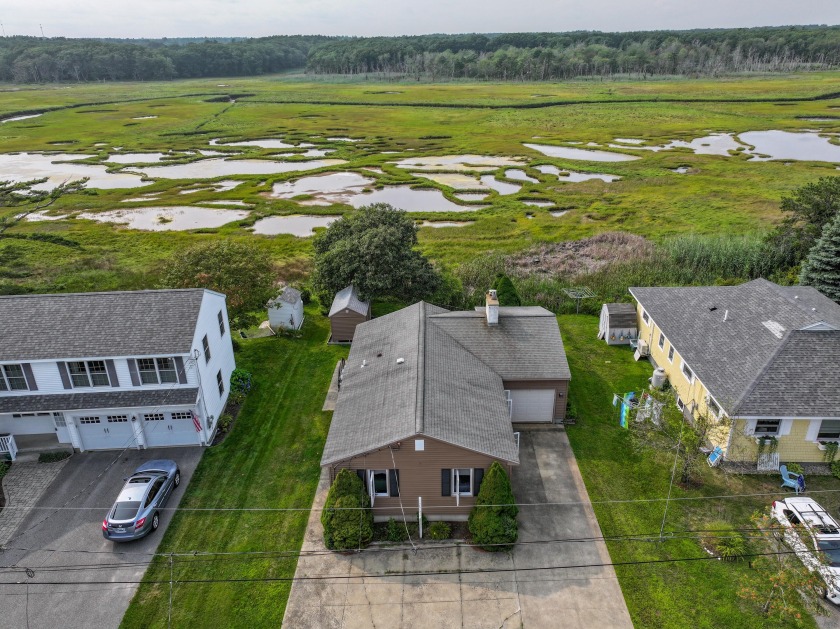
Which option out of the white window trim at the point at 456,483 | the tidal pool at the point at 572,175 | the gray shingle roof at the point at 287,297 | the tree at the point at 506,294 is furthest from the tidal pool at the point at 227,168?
the white window trim at the point at 456,483

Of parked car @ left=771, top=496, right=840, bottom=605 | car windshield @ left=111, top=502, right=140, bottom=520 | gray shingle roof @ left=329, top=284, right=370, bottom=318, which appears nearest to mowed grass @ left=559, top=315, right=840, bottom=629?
parked car @ left=771, top=496, right=840, bottom=605

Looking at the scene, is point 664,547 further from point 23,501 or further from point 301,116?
point 301,116

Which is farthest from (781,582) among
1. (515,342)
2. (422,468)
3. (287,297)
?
(287,297)

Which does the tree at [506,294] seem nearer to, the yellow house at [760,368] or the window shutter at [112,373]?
the yellow house at [760,368]

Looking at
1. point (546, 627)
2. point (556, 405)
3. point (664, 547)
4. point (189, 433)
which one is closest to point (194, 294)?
point (189, 433)

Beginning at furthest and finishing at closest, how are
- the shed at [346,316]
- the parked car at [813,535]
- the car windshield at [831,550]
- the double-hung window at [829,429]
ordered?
1. the shed at [346,316]
2. the double-hung window at [829,429]
3. the car windshield at [831,550]
4. the parked car at [813,535]

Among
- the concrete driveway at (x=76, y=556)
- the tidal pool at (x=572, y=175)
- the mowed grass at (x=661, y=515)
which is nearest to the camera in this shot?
the mowed grass at (x=661, y=515)

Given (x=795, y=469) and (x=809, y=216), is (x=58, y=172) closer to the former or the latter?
(x=809, y=216)

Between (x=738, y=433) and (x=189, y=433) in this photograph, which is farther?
(x=189, y=433)
